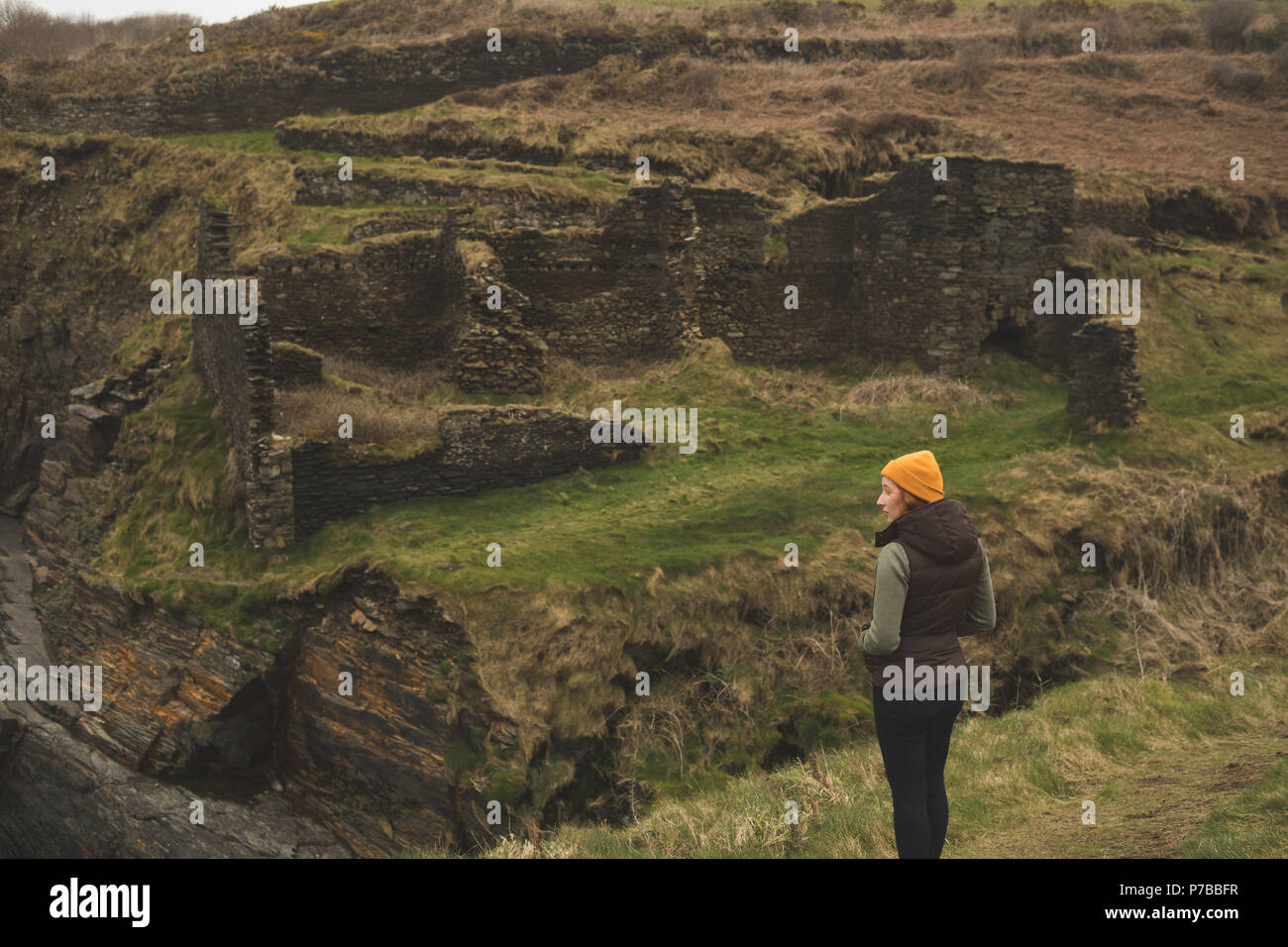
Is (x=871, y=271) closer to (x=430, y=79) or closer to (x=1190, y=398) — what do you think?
(x=1190, y=398)

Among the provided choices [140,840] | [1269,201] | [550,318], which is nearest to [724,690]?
[140,840]

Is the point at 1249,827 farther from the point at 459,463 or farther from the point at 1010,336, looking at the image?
the point at 1010,336

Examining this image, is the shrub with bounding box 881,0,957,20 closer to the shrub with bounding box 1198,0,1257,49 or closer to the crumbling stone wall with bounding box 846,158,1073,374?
the shrub with bounding box 1198,0,1257,49

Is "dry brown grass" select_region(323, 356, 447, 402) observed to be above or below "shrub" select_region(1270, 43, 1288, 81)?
below

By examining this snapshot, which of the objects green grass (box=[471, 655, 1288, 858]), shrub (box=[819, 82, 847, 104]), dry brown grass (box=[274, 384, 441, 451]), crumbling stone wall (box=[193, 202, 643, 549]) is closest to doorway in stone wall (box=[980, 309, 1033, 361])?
crumbling stone wall (box=[193, 202, 643, 549])

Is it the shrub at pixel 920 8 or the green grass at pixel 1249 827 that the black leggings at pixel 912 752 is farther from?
the shrub at pixel 920 8

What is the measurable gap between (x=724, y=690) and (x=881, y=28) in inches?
1400

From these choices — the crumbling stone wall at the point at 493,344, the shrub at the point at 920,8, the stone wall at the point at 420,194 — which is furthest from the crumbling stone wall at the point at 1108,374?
the shrub at the point at 920,8

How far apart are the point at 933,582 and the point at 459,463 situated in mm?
10698

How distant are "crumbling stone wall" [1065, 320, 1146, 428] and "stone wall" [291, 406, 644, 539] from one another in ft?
23.2

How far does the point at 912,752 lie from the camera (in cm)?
596

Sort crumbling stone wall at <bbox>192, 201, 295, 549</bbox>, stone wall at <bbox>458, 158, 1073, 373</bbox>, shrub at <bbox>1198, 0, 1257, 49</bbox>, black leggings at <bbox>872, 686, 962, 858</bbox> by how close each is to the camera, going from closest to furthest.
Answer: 1. black leggings at <bbox>872, 686, 962, 858</bbox>
2. crumbling stone wall at <bbox>192, 201, 295, 549</bbox>
3. stone wall at <bbox>458, 158, 1073, 373</bbox>
4. shrub at <bbox>1198, 0, 1257, 49</bbox>

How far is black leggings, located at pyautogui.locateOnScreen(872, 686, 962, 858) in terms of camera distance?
587 cm

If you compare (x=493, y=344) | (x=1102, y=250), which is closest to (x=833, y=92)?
(x=1102, y=250)
